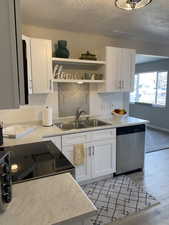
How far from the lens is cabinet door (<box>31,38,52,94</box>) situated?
2.41 meters

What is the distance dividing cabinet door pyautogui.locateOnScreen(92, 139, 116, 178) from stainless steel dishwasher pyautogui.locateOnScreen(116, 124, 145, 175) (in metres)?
0.10

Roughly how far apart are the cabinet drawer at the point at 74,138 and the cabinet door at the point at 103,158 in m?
0.20

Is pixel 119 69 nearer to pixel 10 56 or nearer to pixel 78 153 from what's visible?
pixel 78 153

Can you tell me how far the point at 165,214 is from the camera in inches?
78.7

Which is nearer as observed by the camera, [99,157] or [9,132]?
[9,132]

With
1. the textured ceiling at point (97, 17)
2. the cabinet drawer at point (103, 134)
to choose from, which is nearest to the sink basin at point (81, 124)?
the cabinet drawer at point (103, 134)

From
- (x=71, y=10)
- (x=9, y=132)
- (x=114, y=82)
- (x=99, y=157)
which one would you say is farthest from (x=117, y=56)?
(x=9, y=132)

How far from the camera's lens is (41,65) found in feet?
8.09

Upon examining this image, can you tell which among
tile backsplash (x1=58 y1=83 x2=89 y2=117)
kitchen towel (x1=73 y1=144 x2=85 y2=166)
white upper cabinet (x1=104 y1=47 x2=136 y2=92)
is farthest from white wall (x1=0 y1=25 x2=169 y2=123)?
kitchen towel (x1=73 y1=144 x2=85 y2=166)

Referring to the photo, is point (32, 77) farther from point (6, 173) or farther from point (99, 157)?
point (6, 173)

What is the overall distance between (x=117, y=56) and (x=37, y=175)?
2445 mm

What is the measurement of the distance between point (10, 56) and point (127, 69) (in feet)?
8.70

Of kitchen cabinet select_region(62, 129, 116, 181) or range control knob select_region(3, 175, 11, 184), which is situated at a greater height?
range control knob select_region(3, 175, 11, 184)

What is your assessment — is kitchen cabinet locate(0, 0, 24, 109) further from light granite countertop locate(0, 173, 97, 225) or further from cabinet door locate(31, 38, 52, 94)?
cabinet door locate(31, 38, 52, 94)
